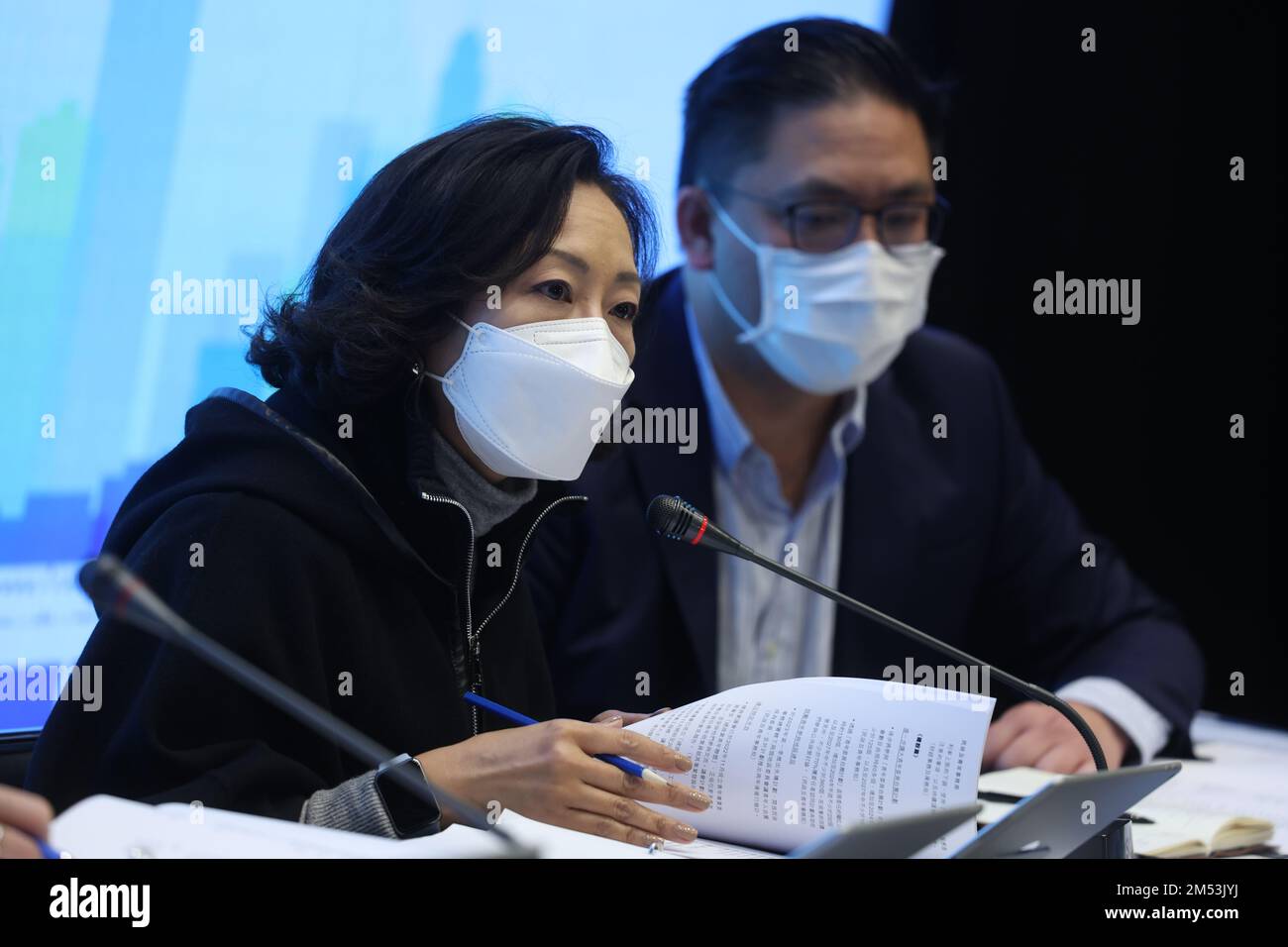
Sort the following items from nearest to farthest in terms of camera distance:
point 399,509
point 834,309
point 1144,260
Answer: point 399,509, point 834,309, point 1144,260

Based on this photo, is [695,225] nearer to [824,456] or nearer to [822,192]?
[822,192]

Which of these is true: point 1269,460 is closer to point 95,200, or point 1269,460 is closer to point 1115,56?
point 1115,56

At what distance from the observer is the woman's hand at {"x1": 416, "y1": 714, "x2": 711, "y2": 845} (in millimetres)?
1101

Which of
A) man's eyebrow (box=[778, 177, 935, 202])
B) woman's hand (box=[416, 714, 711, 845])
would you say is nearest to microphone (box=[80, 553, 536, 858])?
woman's hand (box=[416, 714, 711, 845])

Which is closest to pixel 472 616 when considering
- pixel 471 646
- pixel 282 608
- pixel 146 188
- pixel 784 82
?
pixel 471 646

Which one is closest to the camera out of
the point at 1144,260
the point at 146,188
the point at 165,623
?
the point at 165,623

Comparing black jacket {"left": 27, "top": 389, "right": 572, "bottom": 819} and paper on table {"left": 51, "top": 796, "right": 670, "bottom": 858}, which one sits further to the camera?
black jacket {"left": 27, "top": 389, "right": 572, "bottom": 819}

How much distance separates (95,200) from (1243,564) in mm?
2430

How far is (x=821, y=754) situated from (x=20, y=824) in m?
A: 0.66

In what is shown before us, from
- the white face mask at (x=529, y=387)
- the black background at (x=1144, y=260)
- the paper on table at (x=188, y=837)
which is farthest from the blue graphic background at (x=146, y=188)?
the black background at (x=1144, y=260)

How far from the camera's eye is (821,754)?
3.78 feet

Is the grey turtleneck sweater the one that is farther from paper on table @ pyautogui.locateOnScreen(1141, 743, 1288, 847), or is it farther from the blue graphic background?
paper on table @ pyautogui.locateOnScreen(1141, 743, 1288, 847)

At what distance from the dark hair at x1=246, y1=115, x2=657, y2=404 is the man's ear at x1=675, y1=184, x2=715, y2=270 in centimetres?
85
